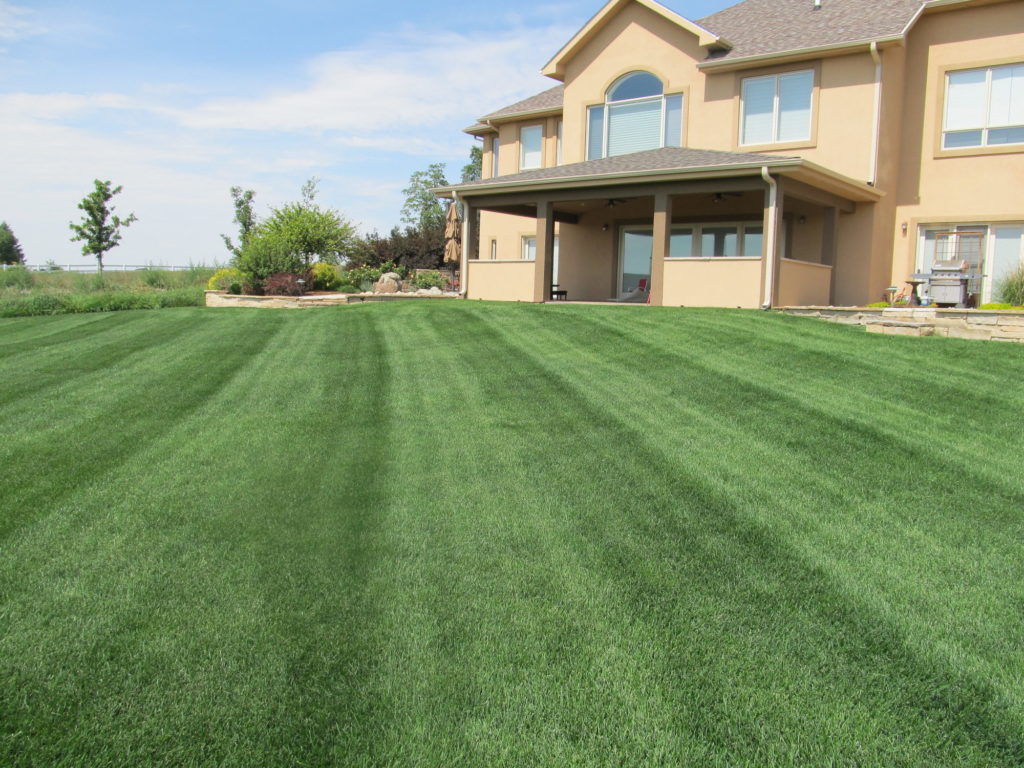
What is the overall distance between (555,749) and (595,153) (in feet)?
63.2

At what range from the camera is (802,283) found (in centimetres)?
1516

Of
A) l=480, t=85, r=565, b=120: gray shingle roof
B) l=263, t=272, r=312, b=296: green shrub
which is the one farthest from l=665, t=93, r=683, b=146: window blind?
l=263, t=272, r=312, b=296: green shrub

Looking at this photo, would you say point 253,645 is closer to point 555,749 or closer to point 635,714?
point 555,749

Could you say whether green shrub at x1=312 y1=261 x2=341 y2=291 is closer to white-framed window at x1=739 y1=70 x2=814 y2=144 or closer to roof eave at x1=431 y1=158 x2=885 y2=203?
roof eave at x1=431 y1=158 x2=885 y2=203

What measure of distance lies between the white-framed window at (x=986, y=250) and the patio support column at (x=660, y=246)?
5652 millimetres

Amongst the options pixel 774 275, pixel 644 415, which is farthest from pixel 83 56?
pixel 644 415

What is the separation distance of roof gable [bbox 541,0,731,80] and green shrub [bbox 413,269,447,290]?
10.9 metres

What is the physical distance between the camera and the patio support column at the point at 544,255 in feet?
56.5

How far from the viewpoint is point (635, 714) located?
257 centimetres

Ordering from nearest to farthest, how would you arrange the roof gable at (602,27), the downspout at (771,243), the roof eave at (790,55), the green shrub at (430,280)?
1. the downspout at (771,243)
2. the roof eave at (790,55)
3. the roof gable at (602,27)
4. the green shrub at (430,280)

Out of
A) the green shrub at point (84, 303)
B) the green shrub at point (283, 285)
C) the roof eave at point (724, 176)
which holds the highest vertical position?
the roof eave at point (724, 176)

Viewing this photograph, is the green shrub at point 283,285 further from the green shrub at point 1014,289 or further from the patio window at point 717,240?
the green shrub at point 1014,289

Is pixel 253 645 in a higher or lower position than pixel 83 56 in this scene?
lower

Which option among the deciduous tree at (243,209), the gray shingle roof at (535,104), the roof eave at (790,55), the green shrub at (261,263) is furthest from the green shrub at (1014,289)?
the deciduous tree at (243,209)
